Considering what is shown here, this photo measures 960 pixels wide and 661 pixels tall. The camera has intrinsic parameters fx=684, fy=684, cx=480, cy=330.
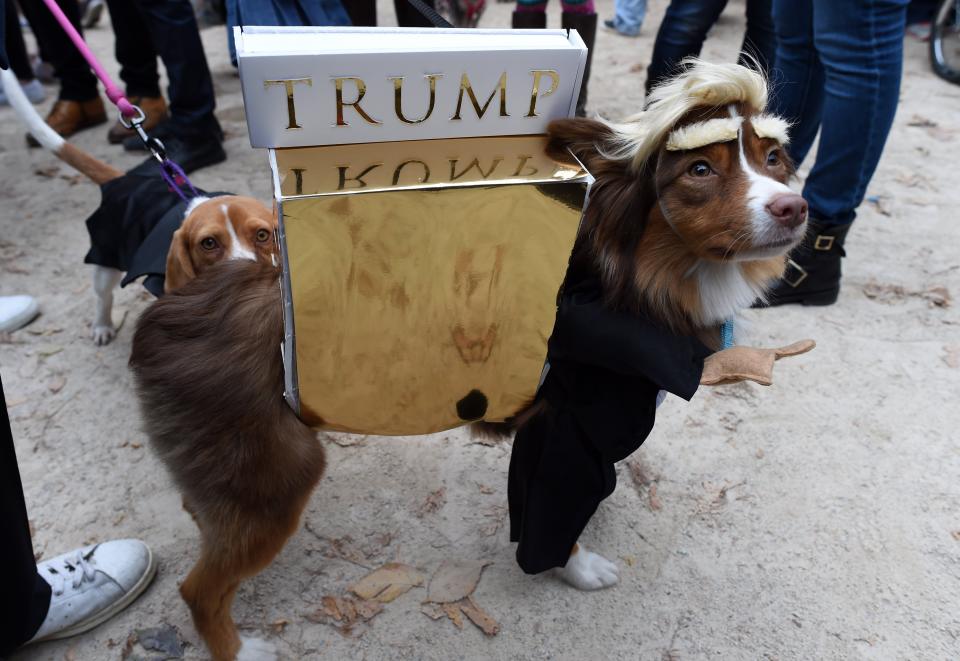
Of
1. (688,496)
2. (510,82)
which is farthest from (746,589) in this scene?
(510,82)

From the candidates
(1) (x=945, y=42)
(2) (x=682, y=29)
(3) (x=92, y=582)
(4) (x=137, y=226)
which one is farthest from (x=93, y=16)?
(1) (x=945, y=42)

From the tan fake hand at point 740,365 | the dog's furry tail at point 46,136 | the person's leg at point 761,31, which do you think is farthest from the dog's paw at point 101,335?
the person's leg at point 761,31

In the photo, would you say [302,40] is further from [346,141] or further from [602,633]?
[602,633]

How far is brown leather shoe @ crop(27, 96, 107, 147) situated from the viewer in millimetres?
4918

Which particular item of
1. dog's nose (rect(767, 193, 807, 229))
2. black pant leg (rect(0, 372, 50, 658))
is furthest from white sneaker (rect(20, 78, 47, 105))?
dog's nose (rect(767, 193, 807, 229))

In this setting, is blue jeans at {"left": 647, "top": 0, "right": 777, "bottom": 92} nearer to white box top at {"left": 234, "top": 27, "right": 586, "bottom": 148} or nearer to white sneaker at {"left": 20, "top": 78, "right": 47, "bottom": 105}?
white box top at {"left": 234, "top": 27, "right": 586, "bottom": 148}

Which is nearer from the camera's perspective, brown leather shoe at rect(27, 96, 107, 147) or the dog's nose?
the dog's nose

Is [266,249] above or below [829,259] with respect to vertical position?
above

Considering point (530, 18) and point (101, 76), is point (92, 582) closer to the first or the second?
point (101, 76)

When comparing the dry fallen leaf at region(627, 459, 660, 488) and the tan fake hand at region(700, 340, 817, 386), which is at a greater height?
the tan fake hand at region(700, 340, 817, 386)

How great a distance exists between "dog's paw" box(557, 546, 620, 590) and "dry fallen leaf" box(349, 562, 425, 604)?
457mm

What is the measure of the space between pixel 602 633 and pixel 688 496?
62 cm

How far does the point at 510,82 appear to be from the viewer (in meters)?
1.30

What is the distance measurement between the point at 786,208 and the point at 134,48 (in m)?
4.78
